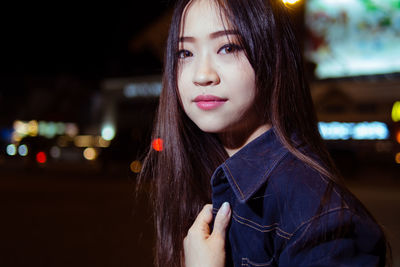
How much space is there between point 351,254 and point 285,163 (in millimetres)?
274

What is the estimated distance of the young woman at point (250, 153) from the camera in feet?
2.97

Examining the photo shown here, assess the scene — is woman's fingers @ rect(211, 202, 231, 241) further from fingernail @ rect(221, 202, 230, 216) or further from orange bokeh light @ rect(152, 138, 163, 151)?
orange bokeh light @ rect(152, 138, 163, 151)

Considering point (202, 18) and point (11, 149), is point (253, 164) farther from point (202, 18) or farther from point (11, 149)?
point (11, 149)

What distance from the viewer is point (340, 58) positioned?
1720 cm

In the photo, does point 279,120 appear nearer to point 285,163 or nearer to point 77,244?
point 285,163

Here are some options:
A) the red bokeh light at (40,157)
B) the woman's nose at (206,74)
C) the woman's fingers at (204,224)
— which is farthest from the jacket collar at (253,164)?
the red bokeh light at (40,157)

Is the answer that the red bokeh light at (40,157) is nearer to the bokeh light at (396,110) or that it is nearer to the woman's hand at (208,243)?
the woman's hand at (208,243)

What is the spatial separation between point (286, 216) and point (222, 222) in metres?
0.23

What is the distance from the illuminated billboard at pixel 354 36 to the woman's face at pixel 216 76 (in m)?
16.2

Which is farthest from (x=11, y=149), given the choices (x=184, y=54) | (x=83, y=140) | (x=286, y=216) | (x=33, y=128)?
(x=286, y=216)

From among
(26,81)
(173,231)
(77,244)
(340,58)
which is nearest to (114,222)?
(77,244)

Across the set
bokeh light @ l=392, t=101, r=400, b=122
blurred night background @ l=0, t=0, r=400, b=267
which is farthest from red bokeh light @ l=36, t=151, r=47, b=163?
bokeh light @ l=392, t=101, r=400, b=122

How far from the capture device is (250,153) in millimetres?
1167

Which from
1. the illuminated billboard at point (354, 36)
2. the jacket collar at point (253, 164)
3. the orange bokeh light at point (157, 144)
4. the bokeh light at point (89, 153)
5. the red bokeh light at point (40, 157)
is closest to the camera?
the jacket collar at point (253, 164)
